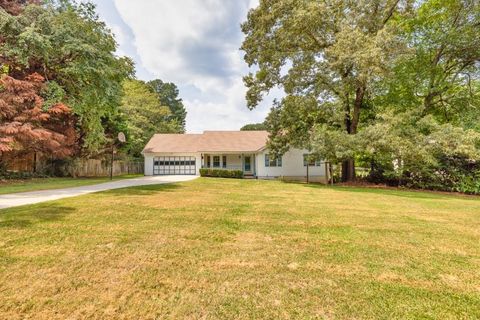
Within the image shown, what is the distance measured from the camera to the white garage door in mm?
25688

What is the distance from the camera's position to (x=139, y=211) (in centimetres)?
621

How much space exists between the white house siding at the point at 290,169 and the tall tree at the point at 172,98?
39537 millimetres

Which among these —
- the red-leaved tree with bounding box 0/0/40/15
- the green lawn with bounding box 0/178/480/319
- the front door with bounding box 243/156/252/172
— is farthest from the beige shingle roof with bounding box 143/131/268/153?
the green lawn with bounding box 0/178/480/319

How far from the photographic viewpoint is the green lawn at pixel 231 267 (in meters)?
2.41

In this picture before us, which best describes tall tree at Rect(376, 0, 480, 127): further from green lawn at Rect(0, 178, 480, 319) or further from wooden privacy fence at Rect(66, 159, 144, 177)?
wooden privacy fence at Rect(66, 159, 144, 177)

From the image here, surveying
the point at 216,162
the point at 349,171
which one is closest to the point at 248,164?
the point at 216,162

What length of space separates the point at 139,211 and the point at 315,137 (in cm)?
1206

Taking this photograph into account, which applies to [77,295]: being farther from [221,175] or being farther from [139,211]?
[221,175]

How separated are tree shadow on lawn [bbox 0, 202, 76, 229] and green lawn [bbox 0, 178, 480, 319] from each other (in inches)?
1.2

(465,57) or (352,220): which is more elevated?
(465,57)

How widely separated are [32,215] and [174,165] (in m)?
20.5

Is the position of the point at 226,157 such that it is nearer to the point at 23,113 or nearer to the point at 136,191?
the point at 136,191

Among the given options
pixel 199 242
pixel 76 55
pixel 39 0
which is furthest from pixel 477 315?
pixel 39 0

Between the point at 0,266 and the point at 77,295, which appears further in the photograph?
the point at 0,266
